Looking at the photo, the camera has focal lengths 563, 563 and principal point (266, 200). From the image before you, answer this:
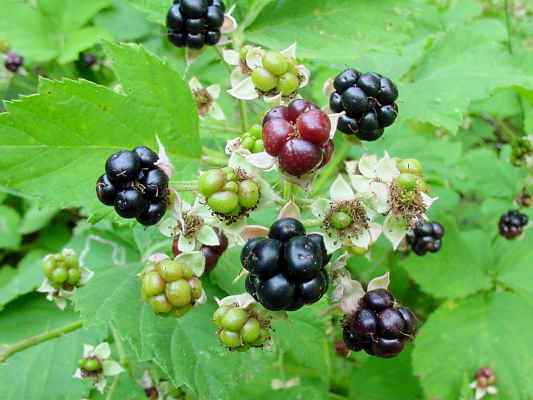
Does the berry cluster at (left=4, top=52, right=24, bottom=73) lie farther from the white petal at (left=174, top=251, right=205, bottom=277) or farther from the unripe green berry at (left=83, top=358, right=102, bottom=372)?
the white petal at (left=174, top=251, right=205, bottom=277)

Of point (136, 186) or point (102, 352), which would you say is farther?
point (102, 352)

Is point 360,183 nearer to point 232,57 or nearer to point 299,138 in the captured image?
point 299,138

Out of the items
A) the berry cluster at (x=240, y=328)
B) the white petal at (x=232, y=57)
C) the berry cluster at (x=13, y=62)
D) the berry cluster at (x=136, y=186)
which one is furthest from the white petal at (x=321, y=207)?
the berry cluster at (x=13, y=62)

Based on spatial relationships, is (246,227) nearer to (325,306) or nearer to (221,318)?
(221,318)

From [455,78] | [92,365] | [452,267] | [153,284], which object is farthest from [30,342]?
[452,267]

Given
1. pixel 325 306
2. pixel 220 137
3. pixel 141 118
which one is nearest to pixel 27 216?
pixel 220 137

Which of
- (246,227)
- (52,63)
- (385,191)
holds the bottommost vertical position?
(52,63)

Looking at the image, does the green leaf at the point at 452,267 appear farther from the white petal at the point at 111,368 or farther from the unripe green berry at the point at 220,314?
the unripe green berry at the point at 220,314
